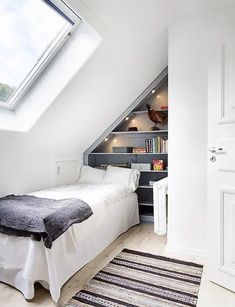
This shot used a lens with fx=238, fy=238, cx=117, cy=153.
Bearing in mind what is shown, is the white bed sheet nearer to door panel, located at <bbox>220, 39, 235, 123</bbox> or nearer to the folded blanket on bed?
the folded blanket on bed

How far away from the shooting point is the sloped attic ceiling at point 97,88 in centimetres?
198

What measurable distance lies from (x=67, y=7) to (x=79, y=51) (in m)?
0.40

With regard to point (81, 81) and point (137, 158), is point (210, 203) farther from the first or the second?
point (137, 158)

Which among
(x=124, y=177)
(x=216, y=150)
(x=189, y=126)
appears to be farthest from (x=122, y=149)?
(x=216, y=150)

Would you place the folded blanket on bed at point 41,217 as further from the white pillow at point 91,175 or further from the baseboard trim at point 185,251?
the white pillow at point 91,175

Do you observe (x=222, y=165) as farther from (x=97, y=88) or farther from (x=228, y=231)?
(x=97, y=88)

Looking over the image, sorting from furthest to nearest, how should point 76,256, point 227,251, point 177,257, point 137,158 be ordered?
point 137,158 < point 177,257 < point 76,256 < point 227,251

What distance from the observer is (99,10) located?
5.89ft

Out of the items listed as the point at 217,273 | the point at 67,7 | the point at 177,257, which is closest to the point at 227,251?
the point at 217,273

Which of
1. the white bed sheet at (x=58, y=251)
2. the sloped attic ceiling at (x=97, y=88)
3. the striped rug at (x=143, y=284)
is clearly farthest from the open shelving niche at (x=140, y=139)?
the striped rug at (x=143, y=284)

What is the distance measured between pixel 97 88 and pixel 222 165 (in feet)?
5.09

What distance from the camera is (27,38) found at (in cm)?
194

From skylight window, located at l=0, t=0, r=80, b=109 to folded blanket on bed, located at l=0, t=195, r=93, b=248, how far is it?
3.27 feet

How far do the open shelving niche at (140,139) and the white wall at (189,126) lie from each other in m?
0.95
